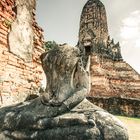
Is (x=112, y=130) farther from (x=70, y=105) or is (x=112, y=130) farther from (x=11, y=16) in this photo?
(x=11, y=16)

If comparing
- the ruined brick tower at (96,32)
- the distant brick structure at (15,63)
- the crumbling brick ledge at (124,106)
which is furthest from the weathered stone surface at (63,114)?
the ruined brick tower at (96,32)

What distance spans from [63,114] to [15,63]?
108 inches

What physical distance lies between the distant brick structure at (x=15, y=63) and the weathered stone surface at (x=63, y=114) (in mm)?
1878

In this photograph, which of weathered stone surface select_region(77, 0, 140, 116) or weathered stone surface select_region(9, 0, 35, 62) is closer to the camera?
→ weathered stone surface select_region(9, 0, 35, 62)

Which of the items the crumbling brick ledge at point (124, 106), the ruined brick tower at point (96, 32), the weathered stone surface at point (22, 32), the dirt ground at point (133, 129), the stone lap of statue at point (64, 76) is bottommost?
the dirt ground at point (133, 129)

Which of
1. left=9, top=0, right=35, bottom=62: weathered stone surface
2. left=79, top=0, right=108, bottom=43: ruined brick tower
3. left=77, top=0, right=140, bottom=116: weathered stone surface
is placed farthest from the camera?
left=79, top=0, right=108, bottom=43: ruined brick tower

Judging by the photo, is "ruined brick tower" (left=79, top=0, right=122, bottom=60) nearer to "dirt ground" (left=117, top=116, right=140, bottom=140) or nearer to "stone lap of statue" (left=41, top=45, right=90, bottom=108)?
"dirt ground" (left=117, top=116, right=140, bottom=140)

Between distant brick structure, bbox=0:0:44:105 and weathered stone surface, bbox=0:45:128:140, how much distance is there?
1.88 metres

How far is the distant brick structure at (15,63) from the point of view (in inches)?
214

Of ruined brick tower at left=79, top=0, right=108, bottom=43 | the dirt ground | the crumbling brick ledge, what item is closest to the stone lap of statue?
the dirt ground

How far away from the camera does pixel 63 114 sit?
3271 mm

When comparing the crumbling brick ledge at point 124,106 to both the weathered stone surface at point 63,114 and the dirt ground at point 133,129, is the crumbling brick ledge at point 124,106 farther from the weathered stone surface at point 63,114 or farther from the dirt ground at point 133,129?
the weathered stone surface at point 63,114

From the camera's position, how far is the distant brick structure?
5434 millimetres

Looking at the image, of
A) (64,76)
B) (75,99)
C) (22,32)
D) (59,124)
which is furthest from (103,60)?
(59,124)
